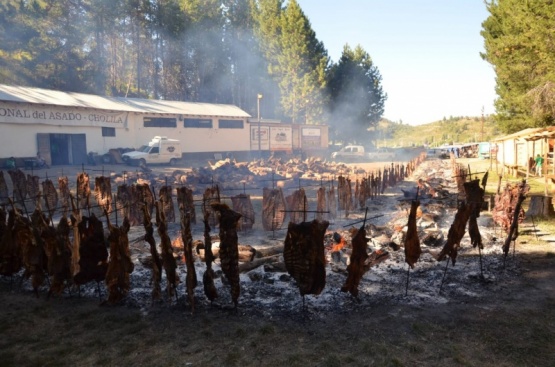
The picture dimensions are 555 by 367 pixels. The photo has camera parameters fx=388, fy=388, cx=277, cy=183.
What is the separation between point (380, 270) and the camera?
7.49 meters

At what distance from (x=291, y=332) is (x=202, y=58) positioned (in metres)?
49.6

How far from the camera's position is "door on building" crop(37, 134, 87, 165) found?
27.2 meters

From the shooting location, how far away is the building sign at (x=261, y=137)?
128 feet

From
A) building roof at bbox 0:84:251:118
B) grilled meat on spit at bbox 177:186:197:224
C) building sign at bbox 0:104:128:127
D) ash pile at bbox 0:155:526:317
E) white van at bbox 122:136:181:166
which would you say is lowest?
ash pile at bbox 0:155:526:317

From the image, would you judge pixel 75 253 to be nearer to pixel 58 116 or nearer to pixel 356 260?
pixel 356 260

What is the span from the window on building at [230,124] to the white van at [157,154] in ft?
24.8

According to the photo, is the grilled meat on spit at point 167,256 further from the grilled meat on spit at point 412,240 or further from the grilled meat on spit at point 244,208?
the grilled meat on spit at point 244,208

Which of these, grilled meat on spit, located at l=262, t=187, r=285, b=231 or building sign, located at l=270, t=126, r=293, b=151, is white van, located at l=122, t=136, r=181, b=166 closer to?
building sign, located at l=270, t=126, r=293, b=151

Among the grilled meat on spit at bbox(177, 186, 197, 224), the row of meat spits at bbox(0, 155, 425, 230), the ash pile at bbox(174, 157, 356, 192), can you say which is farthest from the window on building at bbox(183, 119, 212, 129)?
the grilled meat on spit at bbox(177, 186, 197, 224)

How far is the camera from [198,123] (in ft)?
117

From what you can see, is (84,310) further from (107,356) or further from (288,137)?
(288,137)

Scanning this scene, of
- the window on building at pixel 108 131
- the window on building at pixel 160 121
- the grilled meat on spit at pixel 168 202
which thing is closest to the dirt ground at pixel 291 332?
the grilled meat on spit at pixel 168 202

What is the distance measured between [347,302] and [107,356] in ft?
11.2

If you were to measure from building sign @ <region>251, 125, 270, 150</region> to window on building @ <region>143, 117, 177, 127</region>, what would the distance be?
836cm
